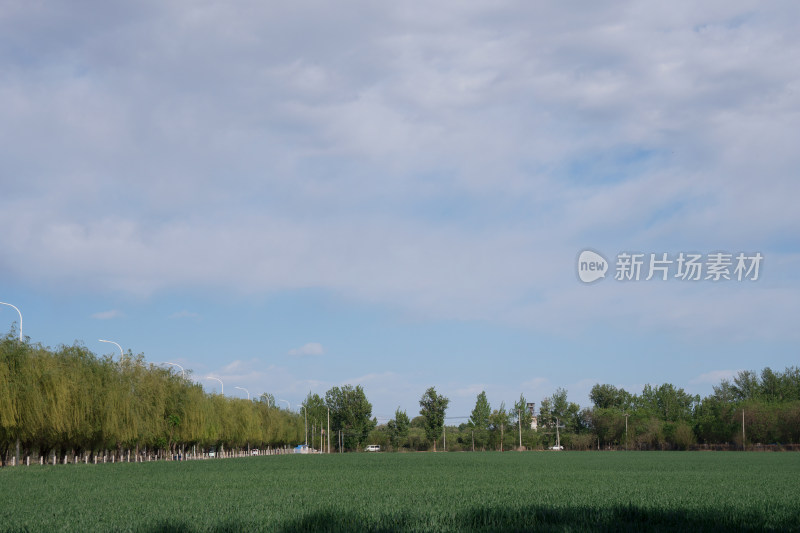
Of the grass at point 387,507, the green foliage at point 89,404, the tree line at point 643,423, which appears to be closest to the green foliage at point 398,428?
the tree line at point 643,423

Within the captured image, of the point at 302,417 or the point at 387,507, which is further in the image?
the point at 302,417

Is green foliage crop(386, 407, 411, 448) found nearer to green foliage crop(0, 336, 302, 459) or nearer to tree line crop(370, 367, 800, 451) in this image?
tree line crop(370, 367, 800, 451)

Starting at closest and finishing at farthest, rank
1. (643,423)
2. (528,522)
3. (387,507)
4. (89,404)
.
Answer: (528,522) → (387,507) → (89,404) → (643,423)

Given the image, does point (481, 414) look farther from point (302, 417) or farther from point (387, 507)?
point (387, 507)

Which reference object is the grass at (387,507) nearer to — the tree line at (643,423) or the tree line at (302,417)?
the tree line at (302,417)

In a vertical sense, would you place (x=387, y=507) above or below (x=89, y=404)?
below

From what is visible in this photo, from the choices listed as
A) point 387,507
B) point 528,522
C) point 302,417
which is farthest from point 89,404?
point 302,417

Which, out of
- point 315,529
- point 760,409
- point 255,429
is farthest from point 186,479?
point 760,409

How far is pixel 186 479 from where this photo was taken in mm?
31594

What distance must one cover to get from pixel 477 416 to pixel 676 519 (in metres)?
134

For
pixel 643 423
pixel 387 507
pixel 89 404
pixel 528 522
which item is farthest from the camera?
pixel 643 423

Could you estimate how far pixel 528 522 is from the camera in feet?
48.3

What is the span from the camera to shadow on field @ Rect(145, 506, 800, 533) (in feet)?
45.6

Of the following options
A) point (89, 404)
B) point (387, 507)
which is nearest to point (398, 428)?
point (89, 404)
